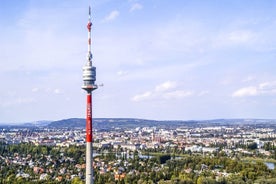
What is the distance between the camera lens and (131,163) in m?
53.2

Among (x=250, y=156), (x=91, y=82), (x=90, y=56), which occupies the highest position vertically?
(x=90, y=56)

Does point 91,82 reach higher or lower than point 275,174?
higher

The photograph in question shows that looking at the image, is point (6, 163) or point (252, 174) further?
point (6, 163)

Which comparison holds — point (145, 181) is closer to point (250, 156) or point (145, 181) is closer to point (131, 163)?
point (131, 163)

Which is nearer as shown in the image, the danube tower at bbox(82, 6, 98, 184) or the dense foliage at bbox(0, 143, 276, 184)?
the danube tower at bbox(82, 6, 98, 184)

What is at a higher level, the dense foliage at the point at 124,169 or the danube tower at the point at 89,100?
the danube tower at the point at 89,100

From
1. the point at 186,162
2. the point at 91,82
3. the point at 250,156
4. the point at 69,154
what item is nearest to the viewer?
the point at 91,82

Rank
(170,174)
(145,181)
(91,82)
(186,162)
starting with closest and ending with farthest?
(91,82) < (145,181) < (170,174) < (186,162)

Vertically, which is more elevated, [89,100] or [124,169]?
[89,100]

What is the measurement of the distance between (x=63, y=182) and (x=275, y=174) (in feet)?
67.2

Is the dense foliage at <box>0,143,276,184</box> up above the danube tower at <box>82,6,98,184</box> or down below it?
below

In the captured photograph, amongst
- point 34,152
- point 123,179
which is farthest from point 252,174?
point 34,152

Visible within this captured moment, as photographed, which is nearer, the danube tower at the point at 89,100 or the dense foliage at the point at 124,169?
the danube tower at the point at 89,100

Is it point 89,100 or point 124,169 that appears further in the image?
point 124,169
